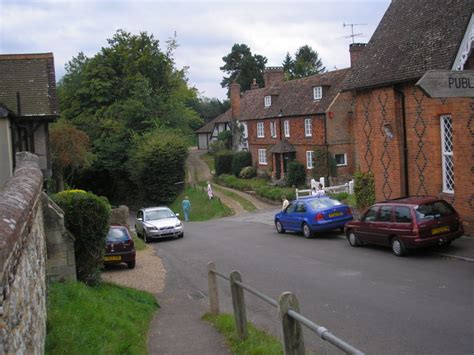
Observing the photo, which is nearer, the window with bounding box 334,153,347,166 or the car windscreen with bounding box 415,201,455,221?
the car windscreen with bounding box 415,201,455,221

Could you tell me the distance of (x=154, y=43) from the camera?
5531 centimetres

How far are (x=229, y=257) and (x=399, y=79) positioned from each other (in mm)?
8721

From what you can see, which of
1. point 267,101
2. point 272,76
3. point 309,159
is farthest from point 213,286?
point 272,76

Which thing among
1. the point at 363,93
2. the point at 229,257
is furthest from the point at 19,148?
the point at 363,93

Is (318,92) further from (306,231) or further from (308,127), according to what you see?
(306,231)

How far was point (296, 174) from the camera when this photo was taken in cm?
4253

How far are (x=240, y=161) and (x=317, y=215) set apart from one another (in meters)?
31.6

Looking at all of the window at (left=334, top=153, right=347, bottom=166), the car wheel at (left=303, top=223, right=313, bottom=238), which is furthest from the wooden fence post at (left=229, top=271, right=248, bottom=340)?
the window at (left=334, top=153, right=347, bottom=166)

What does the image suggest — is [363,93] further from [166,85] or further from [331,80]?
[166,85]

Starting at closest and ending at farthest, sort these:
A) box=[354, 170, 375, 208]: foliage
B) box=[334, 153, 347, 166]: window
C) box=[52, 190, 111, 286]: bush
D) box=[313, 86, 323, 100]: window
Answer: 1. box=[52, 190, 111, 286]: bush
2. box=[354, 170, 375, 208]: foliage
3. box=[334, 153, 347, 166]: window
4. box=[313, 86, 323, 100]: window

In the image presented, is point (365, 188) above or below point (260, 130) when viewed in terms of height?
below

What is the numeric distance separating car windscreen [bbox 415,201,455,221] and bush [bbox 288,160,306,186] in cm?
2662

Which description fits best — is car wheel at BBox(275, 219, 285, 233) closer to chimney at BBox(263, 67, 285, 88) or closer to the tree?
chimney at BBox(263, 67, 285, 88)

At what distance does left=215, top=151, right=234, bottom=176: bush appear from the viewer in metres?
55.0
